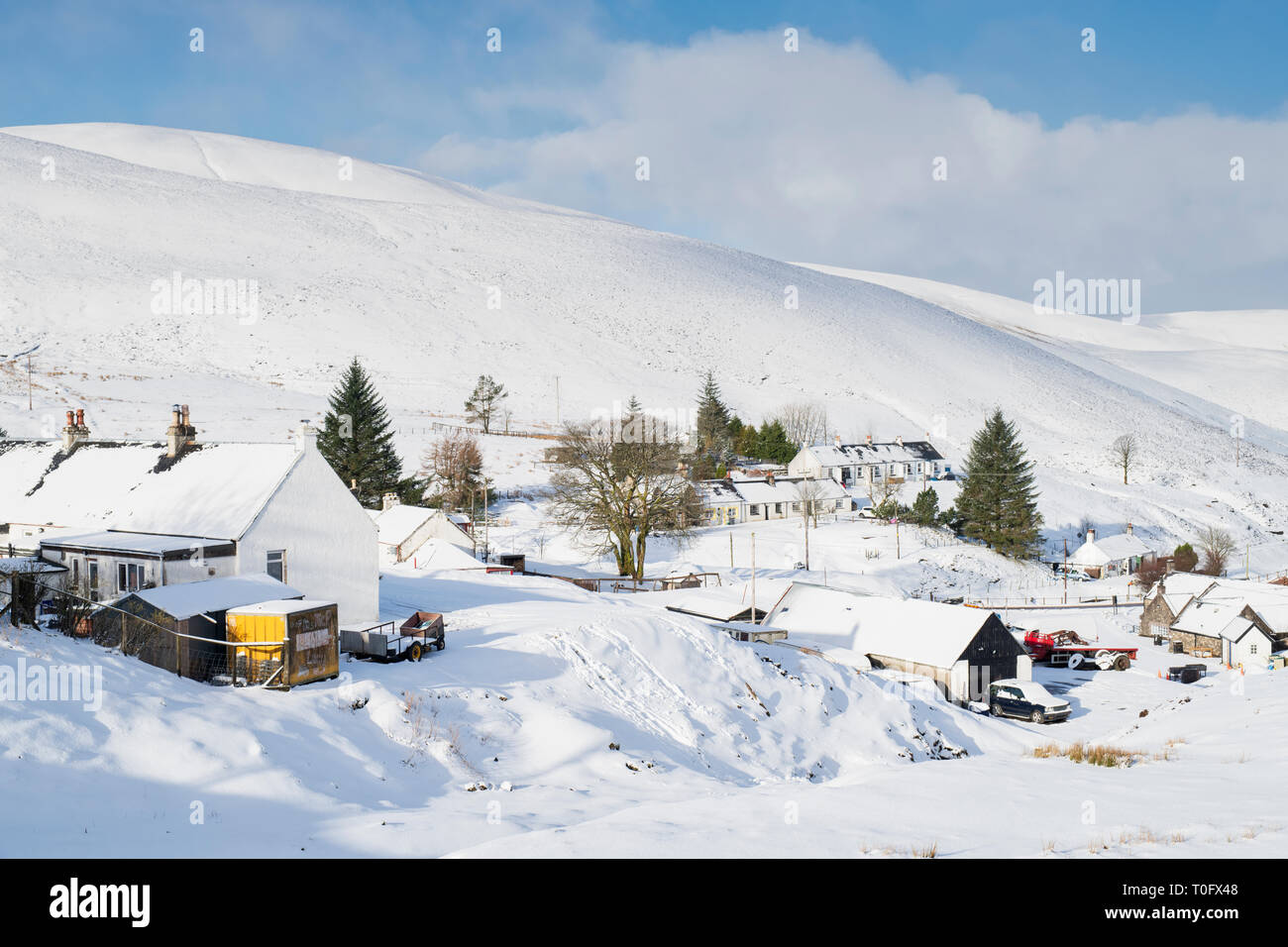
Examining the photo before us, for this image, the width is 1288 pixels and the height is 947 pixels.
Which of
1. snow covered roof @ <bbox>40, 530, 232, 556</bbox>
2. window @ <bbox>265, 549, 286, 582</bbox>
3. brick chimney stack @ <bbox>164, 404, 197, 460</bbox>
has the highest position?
brick chimney stack @ <bbox>164, 404, 197, 460</bbox>

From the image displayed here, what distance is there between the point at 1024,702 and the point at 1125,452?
260ft

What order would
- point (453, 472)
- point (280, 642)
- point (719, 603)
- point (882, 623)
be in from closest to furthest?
point (280, 642)
point (882, 623)
point (719, 603)
point (453, 472)

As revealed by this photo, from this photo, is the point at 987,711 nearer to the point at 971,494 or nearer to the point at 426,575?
the point at 426,575

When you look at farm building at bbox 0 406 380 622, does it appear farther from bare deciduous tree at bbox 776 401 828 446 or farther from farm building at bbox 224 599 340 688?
bare deciduous tree at bbox 776 401 828 446

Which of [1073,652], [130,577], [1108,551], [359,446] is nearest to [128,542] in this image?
[130,577]

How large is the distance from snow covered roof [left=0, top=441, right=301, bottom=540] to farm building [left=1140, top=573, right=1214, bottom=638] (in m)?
51.0

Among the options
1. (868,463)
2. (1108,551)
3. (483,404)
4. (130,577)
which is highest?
(483,404)

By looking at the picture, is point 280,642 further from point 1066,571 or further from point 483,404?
point 483,404

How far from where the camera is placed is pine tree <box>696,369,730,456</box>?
9919 cm

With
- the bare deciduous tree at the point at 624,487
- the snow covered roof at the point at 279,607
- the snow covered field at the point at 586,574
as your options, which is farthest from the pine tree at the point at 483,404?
the snow covered roof at the point at 279,607

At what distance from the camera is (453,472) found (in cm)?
7462

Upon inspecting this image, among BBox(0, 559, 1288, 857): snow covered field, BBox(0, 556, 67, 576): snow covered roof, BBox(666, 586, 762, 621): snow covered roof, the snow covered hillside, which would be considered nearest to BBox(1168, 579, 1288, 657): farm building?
BBox(0, 559, 1288, 857): snow covered field
